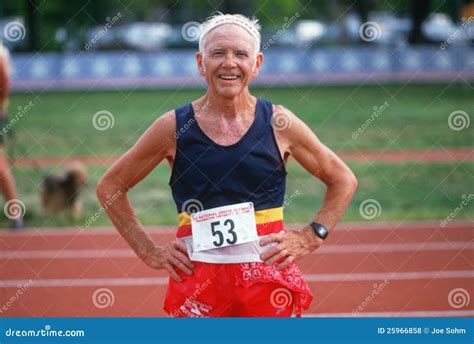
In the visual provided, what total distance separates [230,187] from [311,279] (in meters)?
3.79

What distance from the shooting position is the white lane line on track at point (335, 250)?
813 cm

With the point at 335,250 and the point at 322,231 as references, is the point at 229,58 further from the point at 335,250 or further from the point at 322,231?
the point at 335,250

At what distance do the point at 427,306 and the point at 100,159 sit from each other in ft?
28.3

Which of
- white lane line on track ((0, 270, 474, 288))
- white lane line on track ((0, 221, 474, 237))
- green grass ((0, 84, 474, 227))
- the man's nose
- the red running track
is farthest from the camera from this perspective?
green grass ((0, 84, 474, 227))

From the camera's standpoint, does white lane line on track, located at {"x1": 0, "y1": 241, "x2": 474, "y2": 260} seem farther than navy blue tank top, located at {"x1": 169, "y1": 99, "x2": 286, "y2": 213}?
Yes

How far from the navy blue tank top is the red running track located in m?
2.57

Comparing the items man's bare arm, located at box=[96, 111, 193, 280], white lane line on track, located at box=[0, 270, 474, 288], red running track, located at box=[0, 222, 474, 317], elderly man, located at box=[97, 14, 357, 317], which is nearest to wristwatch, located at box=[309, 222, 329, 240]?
elderly man, located at box=[97, 14, 357, 317]

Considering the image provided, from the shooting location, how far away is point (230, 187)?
3492mm

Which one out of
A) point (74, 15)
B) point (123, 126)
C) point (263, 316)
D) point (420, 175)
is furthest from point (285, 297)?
point (74, 15)

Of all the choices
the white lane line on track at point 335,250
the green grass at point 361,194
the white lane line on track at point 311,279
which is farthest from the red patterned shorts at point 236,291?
the green grass at point 361,194

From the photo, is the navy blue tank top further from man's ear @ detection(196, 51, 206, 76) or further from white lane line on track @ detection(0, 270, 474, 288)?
white lane line on track @ detection(0, 270, 474, 288)

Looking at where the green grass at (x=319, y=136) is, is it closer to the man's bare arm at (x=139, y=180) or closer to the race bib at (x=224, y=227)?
the man's bare arm at (x=139, y=180)

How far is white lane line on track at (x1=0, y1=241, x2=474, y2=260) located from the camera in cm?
813

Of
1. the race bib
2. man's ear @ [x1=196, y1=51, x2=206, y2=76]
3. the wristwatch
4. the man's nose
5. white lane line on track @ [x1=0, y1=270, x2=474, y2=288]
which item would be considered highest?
the man's nose
